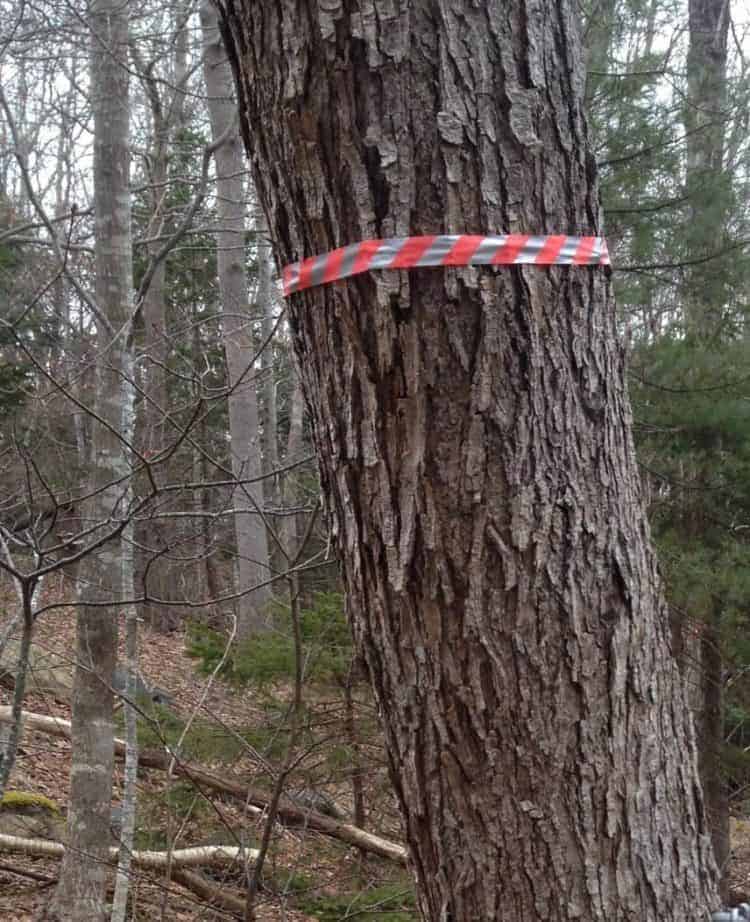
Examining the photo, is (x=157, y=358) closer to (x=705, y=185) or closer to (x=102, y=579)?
(x=102, y=579)

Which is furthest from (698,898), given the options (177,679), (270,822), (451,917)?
(177,679)

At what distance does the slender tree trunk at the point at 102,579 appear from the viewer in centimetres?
425

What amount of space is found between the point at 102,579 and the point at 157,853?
1.56 metres

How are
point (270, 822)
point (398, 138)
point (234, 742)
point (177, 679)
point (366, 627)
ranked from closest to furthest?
point (398, 138) < point (366, 627) < point (270, 822) < point (234, 742) < point (177, 679)

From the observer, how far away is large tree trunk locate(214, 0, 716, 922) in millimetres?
1145

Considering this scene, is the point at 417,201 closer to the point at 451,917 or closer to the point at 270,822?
the point at 451,917

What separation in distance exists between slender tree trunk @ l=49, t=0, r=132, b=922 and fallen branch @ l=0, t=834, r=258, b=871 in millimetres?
253

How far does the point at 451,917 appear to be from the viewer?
1224 millimetres

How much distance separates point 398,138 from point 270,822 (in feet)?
9.50

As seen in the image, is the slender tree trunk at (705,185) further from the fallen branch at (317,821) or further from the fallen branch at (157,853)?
the fallen branch at (157,853)

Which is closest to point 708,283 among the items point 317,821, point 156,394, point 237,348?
point 237,348

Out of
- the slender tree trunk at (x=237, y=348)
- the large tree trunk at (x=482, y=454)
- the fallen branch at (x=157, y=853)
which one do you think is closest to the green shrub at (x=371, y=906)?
the fallen branch at (x=157, y=853)

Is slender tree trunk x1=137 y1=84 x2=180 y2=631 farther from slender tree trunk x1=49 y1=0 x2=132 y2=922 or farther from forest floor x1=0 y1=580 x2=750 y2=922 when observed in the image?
forest floor x1=0 y1=580 x2=750 y2=922

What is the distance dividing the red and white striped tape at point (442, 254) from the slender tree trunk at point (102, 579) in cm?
Answer: 294
